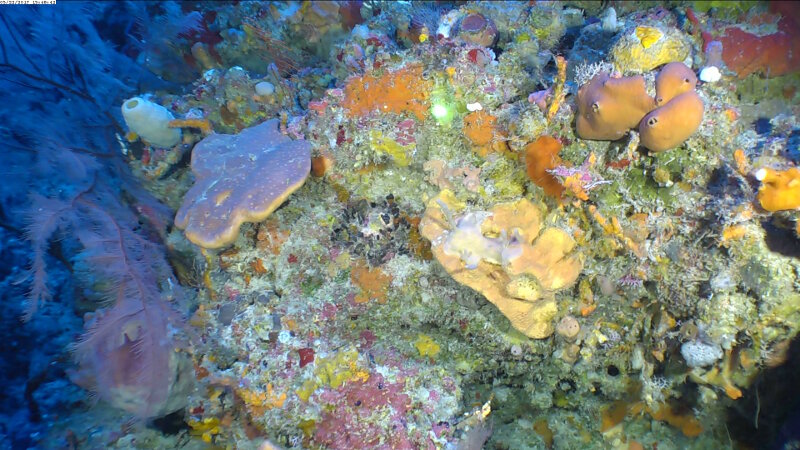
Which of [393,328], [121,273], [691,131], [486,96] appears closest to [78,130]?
[121,273]

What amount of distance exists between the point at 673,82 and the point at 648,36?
0.47 meters

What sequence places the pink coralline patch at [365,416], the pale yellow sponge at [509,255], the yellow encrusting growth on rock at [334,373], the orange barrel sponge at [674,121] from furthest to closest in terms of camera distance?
the yellow encrusting growth on rock at [334,373] → the pink coralline patch at [365,416] → the pale yellow sponge at [509,255] → the orange barrel sponge at [674,121]

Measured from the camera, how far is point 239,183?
3.04m

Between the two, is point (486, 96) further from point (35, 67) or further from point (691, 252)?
point (35, 67)

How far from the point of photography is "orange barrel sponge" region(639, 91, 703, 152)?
2.02m

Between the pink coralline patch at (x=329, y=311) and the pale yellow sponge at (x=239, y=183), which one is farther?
the pink coralline patch at (x=329, y=311)

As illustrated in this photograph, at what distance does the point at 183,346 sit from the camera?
313cm

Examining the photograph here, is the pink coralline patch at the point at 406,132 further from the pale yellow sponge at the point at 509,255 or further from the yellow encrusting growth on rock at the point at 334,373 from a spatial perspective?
the yellow encrusting growth on rock at the point at 334,373

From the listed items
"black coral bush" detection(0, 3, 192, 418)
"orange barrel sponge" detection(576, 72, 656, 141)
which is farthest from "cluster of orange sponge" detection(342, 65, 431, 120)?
"black coral bush" detection(0, 3, 192, 418)

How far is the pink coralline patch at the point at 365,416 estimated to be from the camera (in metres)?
2.70

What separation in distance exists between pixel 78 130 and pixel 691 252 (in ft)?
19.9

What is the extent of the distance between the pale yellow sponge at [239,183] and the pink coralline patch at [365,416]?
1457 millimetres

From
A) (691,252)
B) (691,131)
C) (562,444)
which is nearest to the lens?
(691,131)

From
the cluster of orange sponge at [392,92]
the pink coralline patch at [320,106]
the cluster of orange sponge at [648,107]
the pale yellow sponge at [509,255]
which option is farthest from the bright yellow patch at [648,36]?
the pink coralline patch at [320,106]
